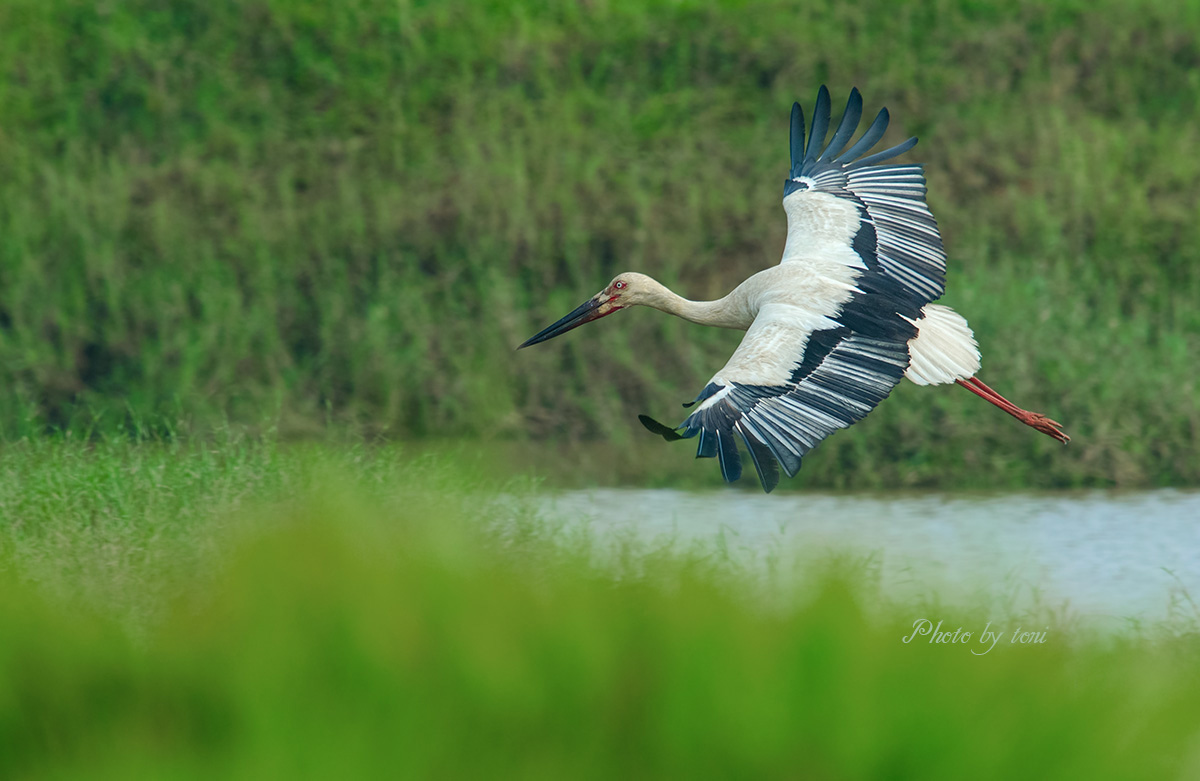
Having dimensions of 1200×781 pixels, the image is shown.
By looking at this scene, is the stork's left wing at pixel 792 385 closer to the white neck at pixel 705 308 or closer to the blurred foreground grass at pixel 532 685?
the blurred foreground grass at pixel 532 685

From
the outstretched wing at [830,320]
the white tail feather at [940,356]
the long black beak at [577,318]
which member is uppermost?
the outstretched wing at [830,320]

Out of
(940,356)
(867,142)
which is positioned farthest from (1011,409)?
(867,142)

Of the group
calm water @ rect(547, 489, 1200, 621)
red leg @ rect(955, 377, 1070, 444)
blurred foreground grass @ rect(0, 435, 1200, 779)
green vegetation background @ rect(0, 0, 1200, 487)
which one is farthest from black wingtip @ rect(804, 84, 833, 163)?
green vegetation background @ rect(0, 0, 1200, 487)

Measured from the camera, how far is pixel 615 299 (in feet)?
17.4

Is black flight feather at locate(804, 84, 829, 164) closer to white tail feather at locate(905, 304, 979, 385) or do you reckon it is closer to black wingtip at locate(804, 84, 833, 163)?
black wingtip at locate(804, 84, 833, 163)

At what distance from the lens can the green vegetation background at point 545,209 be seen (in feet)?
27.8

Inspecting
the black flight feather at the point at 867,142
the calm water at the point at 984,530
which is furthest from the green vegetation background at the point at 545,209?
the black flight feather at the point at 867,142

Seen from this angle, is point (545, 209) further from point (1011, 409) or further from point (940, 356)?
point (940, 356)

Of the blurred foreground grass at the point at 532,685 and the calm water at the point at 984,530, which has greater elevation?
the blurred foreground grass at the point at 532,685

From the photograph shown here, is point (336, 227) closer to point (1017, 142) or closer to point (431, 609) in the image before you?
point (1017, 142)

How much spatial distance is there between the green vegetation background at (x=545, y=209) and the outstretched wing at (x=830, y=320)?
10.4 ft

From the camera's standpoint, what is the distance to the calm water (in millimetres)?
5809

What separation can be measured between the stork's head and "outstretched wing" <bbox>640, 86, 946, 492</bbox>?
61 centimetres

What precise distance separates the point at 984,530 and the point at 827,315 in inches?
130
